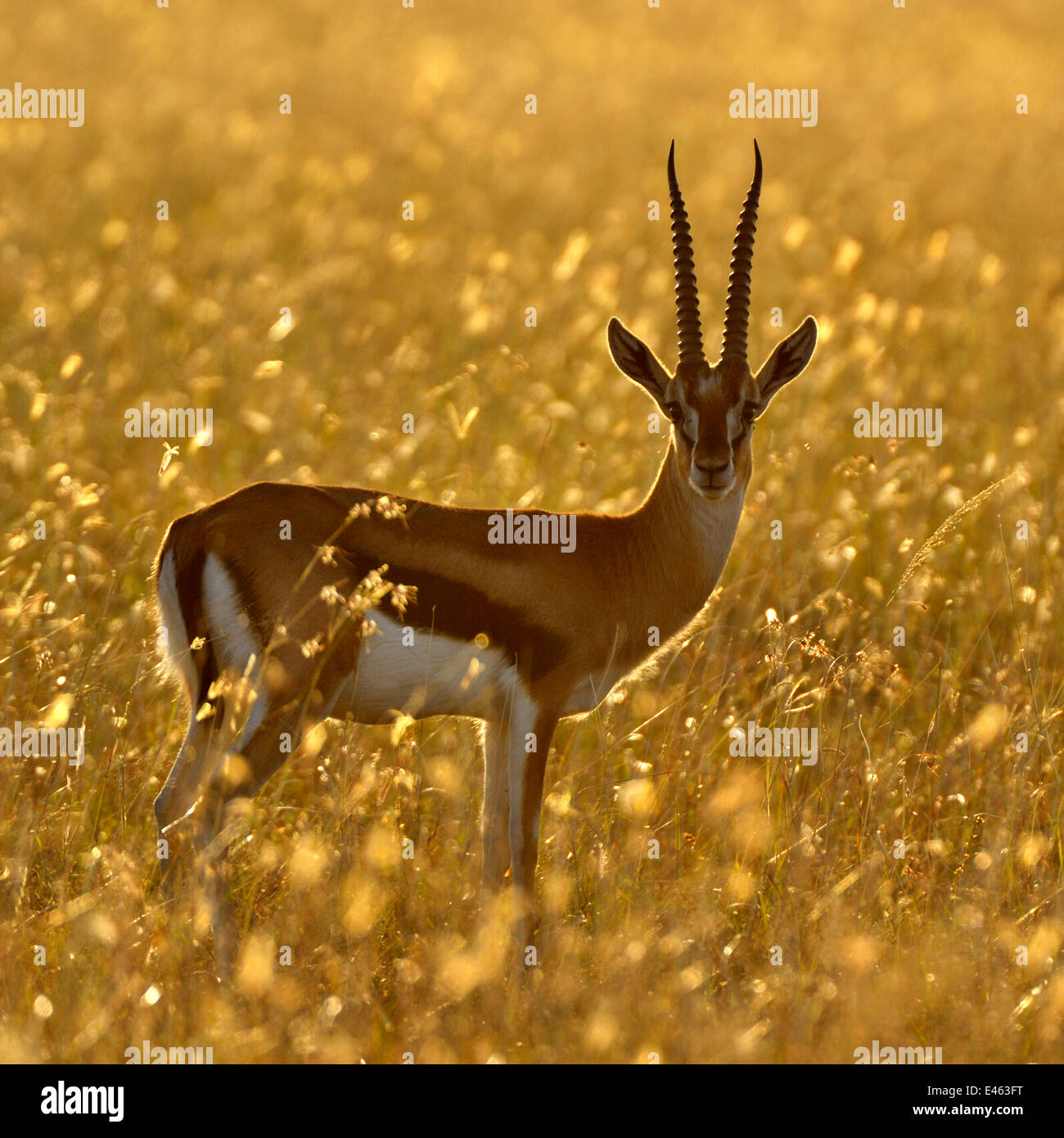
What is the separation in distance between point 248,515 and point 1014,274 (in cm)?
1037

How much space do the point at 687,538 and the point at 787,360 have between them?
975 millimetres

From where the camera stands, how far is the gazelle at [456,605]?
18.4 ft

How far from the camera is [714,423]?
6285mm

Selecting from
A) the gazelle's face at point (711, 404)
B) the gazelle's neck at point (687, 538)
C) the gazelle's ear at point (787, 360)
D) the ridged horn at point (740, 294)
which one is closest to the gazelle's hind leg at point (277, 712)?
the gazelle's neck at point (687, 538)

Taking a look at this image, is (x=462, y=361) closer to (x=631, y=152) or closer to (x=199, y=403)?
(x=199, y=403)

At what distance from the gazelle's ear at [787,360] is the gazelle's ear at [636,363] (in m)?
0.44

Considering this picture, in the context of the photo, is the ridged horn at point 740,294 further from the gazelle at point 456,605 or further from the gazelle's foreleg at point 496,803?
the gazelle's foreleg at point 496,803

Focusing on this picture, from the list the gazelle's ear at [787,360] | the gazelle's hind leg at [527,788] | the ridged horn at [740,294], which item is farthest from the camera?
the gazelle's ear at [787,360]

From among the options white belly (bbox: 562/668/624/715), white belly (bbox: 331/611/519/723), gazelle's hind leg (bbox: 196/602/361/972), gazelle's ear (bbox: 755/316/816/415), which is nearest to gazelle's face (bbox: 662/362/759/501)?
gazelle's ear (bbox: 755/316/816/415)

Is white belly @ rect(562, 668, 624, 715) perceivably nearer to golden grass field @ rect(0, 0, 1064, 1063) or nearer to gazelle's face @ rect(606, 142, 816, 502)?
golden grass field @ rect(0, 0, 1064, 1063)

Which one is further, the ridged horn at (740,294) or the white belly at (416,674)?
the ridged horn at (740,294)

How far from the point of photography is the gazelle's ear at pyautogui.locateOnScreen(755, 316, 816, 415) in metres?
6.71

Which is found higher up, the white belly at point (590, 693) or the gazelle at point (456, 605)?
the gazelle at point (456, 605)

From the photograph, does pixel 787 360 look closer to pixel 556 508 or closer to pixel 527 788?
pixel 556 508
